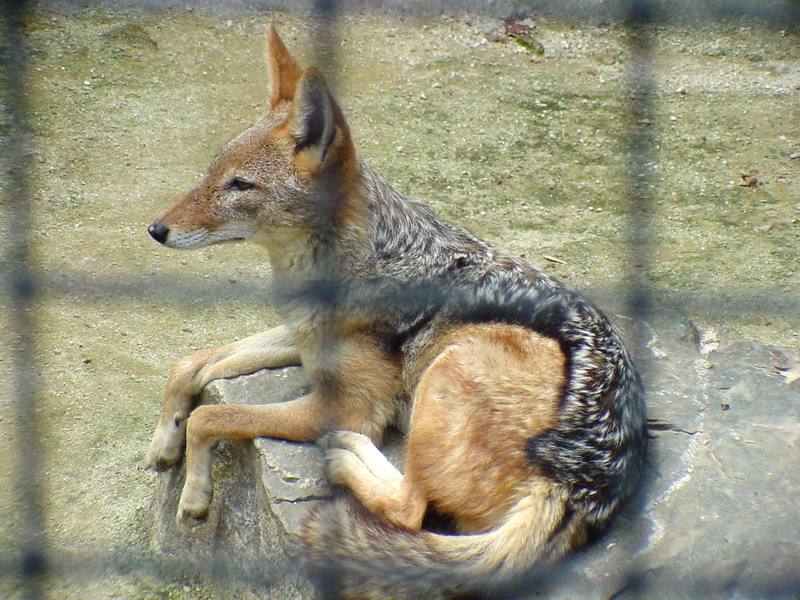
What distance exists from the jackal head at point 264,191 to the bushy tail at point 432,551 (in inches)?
51.8

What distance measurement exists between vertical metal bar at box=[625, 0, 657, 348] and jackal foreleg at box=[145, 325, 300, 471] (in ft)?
7.16

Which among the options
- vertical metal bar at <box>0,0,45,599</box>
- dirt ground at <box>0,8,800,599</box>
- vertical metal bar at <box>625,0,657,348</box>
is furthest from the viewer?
vertical metal bar at <box>625,0,657,348</box>

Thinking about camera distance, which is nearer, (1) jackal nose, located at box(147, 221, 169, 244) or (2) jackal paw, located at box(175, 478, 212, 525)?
(1) jackal nose, located at box(147, 221, 169, 244)

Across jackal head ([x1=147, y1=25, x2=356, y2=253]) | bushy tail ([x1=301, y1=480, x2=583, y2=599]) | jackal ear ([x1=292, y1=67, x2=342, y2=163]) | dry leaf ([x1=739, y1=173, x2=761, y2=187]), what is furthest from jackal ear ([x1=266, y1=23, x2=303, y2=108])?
dry leaf ([x1=739, y1=173, x2=761, y2=187])

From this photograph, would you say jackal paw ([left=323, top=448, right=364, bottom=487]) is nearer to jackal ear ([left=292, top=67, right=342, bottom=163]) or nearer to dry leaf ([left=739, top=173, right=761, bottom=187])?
jackal ear ([left=292, top=67, right=342, bottom=163])

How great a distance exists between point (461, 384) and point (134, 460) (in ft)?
8.62

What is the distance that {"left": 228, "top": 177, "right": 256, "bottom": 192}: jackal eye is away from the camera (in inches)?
163

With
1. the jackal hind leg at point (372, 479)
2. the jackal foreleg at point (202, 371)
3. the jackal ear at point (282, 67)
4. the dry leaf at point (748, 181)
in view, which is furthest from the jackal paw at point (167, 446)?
the dry leaf at point (748, 181)

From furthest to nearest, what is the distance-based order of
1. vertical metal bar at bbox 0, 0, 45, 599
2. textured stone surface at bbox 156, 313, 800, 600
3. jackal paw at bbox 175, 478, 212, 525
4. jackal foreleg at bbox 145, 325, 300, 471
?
vertical metal bar at bbox 0, 0, 45, 599, jackal foreleg at bbox 145, 325, 300, 471, jackal paw at bbox 175, 478, 212, 525, textured stone surface at bbox 156, 313, 800, 600

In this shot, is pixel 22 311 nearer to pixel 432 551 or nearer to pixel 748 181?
pixel 432 551

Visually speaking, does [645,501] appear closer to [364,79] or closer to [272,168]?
[272,168]

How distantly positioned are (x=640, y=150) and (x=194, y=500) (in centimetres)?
552

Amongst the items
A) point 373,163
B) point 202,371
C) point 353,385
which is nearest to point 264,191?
point 353,385

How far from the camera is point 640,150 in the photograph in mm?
8555
